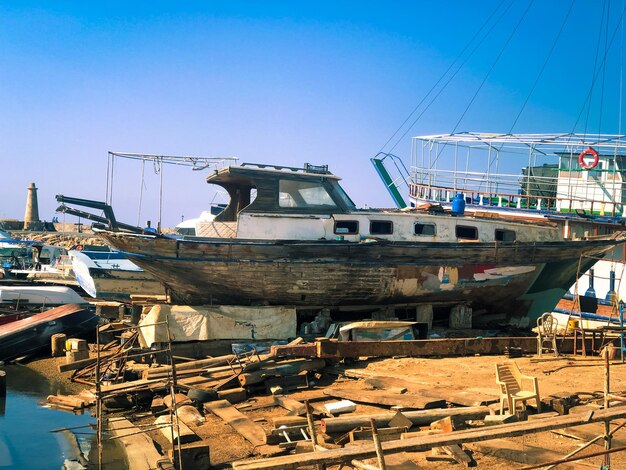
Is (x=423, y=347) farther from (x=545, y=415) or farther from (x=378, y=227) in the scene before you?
(x=545, y=415)

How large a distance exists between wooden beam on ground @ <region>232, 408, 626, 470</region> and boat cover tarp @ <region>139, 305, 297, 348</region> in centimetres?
953

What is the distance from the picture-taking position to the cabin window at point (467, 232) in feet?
55.6

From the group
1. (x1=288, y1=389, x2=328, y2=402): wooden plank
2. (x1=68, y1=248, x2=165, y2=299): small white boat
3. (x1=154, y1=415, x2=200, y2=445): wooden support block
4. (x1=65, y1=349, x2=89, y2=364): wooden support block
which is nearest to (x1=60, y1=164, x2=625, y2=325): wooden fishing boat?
(x1=65, y1=349, x2=89, y2=364): wooden support block

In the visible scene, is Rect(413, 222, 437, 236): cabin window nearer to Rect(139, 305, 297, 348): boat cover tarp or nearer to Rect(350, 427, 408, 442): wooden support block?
Rect(139, 305, 297, 348): boat cover tarp

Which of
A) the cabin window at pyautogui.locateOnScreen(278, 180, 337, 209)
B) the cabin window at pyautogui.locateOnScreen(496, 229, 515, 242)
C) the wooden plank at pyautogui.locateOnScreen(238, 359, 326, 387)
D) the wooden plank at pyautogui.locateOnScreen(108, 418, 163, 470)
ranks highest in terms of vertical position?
the cabin window at pyautogui.locateOnScreen(278, 180, 337, 209)

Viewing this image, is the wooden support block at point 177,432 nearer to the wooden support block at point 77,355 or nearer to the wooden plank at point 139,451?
the wooden plank at point 139,451

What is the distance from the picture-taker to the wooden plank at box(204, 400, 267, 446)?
9648 millimetres

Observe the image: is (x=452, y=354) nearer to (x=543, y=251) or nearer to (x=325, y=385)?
(x=325, y=385)

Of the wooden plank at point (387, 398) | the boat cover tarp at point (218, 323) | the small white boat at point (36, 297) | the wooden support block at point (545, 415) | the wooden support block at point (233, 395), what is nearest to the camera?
the wooden support block at point (545, 415)

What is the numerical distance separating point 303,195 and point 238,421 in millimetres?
7345

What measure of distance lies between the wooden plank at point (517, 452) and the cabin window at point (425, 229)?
28.9ft

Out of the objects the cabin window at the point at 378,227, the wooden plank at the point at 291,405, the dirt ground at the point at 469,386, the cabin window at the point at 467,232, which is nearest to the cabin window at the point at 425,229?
the cabin window at the point at 467,232

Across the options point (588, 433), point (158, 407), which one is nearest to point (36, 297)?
point (158, 407)

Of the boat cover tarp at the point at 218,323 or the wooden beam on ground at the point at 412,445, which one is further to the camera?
the boat cover tarp at the point at 218,323
